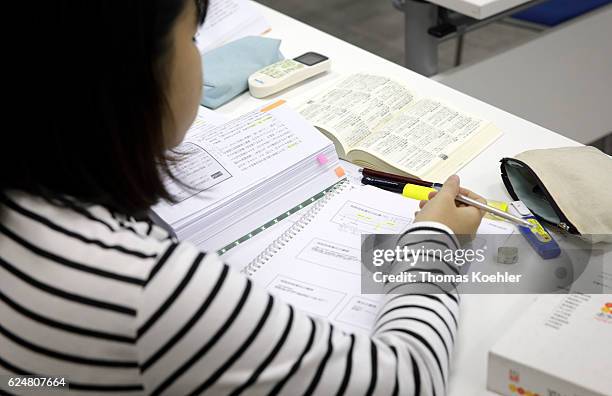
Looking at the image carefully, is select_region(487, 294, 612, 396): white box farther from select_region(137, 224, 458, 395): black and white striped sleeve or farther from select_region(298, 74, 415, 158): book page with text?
select_region(298, 74, 415, 158): book page with text

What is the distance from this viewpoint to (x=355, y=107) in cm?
120

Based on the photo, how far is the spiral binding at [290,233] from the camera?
0.91m

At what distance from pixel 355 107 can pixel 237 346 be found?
660 mm

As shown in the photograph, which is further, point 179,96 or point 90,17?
point 179,96

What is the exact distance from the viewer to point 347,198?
1.00 m

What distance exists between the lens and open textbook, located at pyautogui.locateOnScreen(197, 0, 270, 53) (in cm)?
148

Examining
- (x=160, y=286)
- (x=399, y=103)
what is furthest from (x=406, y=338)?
(x=399, y=103)

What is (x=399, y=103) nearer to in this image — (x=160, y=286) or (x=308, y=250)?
(x=308, y=250)

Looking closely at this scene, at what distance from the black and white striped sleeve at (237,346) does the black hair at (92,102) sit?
10 cm

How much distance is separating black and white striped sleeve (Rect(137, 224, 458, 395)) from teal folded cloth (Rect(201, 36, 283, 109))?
0.69 meters

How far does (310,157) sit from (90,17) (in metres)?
0.50

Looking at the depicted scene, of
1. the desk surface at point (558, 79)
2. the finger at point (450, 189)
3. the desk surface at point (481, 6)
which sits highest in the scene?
the finger at point (450, 189)

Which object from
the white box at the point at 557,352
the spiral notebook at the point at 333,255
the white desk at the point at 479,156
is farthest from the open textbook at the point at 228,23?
the white box at the point at 557,352

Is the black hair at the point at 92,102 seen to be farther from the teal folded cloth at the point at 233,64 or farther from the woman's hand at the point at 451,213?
the teal folded cloth at the point at 233,64
